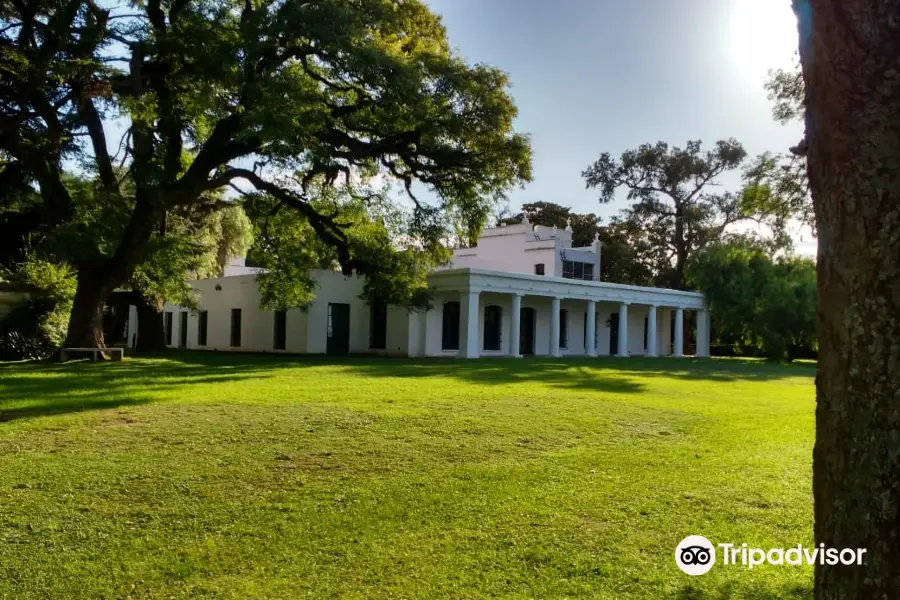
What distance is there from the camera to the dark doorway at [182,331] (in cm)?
3534

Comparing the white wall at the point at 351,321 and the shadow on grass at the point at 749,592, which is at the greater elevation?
the white wall at the point at 351,321

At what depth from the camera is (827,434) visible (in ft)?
7.59

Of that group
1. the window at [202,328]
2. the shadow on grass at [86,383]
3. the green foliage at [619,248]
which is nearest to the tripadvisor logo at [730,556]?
the shadow on grass at [86,383]

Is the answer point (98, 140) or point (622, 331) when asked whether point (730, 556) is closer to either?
point (98, 140)

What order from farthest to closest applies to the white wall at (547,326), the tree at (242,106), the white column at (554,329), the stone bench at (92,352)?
1. the white column at (554,329)
2. the white wall at (547,326)
3. the stone bench at (92,352)
4. the tree at (242,106)

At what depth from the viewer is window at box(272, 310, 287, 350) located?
29.8 m

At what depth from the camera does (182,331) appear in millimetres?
35594

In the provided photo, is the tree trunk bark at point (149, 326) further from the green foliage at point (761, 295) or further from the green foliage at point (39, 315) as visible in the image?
the green foliage at point (761, 295)

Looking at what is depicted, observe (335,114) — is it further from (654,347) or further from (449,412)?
(654,347)

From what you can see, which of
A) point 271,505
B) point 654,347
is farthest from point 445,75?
point 654,347

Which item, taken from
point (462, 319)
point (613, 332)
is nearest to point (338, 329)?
point (462, 319)

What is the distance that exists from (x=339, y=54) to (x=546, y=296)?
17416 millimetres

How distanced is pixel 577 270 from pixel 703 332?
834cm

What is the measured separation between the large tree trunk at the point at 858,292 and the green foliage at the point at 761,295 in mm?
33945
